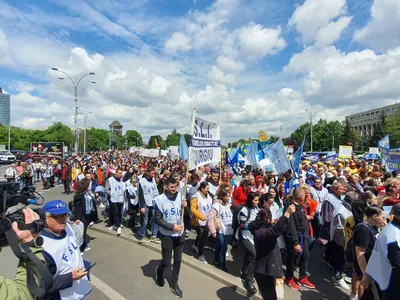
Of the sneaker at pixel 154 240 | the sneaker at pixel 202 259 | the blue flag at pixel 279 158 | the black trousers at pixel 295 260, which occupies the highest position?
the blue flag at pixel 279 158

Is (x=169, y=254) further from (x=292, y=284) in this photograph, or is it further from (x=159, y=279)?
(x=292, y=284)

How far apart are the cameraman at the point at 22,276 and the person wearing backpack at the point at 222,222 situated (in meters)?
3.34

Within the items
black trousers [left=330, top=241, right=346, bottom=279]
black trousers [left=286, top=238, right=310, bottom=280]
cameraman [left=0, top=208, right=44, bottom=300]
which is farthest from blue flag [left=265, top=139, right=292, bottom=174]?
cameraman [left=0, top=208, right=44, bottom=300]

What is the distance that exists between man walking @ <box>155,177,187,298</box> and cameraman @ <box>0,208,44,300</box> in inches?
92.9

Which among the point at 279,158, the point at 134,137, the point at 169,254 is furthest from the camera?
the point at 134,137

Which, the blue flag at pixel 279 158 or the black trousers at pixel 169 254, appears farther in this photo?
the blue flag at pixel 279 158

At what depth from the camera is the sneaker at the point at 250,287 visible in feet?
13.6

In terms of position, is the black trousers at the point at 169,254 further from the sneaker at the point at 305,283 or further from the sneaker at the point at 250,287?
the sneaker at the point at 305,283

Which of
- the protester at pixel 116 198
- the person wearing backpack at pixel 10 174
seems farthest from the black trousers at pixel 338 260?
the person wearing backpack at pixel 10 174

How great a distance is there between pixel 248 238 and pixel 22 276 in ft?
11.2

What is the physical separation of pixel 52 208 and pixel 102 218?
6.49m

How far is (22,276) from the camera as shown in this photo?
1717 mm

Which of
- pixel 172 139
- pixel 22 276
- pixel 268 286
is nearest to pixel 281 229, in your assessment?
pixel 268 286

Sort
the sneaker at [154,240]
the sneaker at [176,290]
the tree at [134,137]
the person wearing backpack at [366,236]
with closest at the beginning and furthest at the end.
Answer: the person wearing backpack at [366,236], the sneaker at [176,290], the sneaker at [154,240], the tree at [134,137]
